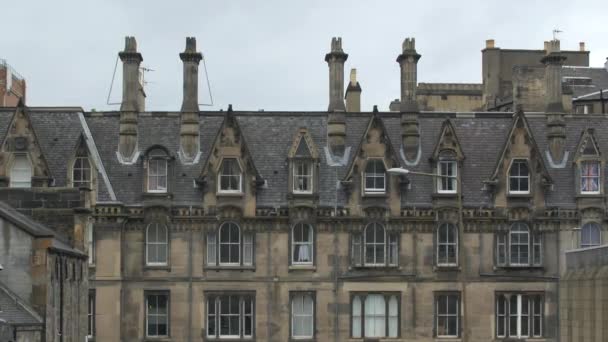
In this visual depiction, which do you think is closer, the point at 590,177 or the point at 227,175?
the point at 227,175

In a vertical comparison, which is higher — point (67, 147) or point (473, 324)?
point (67, 147)

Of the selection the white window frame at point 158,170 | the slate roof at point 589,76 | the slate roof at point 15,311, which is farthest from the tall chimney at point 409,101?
the slate roof at point 589,76

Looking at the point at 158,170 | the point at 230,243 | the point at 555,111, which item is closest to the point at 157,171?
the point at 158,170

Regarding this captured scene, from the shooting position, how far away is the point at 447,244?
223 ft

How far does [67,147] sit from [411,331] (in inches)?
803

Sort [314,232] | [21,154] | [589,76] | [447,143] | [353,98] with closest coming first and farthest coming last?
[21,154], [314,232], [447,143], [353,98], [589,76]

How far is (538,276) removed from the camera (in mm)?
67875

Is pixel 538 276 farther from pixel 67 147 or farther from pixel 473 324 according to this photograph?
pixel 67 147

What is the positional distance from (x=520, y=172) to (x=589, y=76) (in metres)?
39.5

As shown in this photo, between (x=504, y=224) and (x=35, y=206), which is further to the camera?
(x=504, y=224)

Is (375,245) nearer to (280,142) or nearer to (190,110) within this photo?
(280,142)

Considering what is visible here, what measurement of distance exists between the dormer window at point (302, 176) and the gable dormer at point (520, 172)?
9.33 metres

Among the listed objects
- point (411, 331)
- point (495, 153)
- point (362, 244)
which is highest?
point (495, 153)

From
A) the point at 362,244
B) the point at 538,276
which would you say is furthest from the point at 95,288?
the point at 538,276
